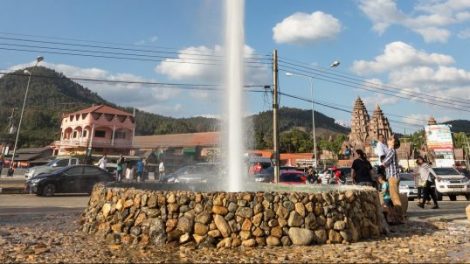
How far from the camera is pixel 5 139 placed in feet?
266

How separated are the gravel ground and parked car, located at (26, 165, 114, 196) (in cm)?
1142

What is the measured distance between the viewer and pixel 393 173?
10875mm

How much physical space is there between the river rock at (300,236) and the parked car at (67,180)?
15723 mm

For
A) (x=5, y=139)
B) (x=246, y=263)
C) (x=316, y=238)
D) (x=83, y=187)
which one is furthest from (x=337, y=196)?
(x=5, y=139)

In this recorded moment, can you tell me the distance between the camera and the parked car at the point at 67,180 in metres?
19.8

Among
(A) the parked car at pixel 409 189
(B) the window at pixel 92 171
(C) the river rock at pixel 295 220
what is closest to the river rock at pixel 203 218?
(C) the river rock at pixel 295 220

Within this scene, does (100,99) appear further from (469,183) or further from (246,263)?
(246,263)

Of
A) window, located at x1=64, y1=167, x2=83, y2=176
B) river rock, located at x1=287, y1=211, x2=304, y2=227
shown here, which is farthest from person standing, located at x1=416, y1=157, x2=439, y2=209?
window, located at x1=64, y1=167, x2=83, y2=176

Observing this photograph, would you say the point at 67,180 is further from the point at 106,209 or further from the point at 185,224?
the point at 185,224

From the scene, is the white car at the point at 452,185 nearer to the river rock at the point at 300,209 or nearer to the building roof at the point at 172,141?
the river rock at the point at 300,209

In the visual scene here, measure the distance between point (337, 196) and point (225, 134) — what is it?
16.4 ft

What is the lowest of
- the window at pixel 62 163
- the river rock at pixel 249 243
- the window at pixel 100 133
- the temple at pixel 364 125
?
the river rock at pixel 249 243

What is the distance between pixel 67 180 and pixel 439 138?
4537 cm

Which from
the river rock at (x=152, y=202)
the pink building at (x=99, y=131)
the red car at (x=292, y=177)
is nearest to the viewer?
the river rock at (x=152, y=202)
